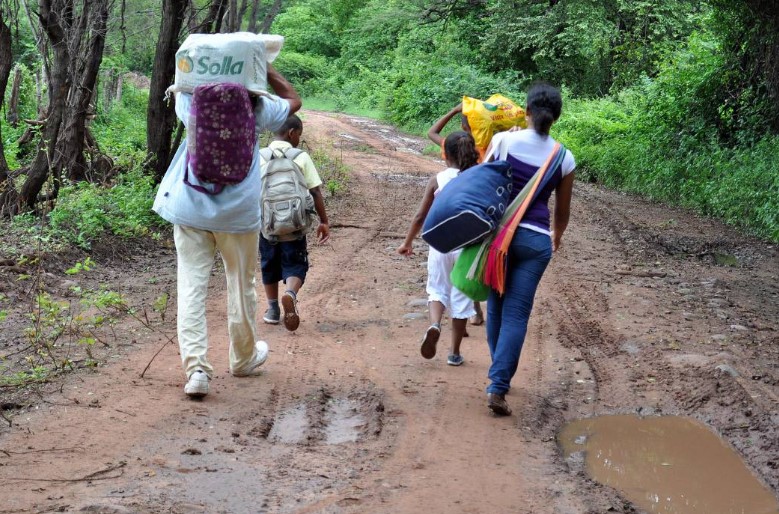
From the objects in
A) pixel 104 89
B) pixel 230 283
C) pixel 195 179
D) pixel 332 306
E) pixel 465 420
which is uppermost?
pixel 195 179

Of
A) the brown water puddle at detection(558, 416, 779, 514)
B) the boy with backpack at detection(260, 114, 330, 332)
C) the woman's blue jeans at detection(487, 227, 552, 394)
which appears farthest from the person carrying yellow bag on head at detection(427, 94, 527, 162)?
the brown water puddle at detection(558, 416, 779, 514)

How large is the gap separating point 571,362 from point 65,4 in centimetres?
767

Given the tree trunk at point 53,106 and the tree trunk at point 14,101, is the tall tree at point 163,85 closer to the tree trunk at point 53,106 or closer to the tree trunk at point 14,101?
the tree trunk at point 53,106

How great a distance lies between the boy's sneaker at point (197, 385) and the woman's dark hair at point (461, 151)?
2138 mm

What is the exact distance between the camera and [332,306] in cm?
805

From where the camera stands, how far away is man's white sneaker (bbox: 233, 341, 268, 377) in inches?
227

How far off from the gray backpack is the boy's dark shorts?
0.32 meters

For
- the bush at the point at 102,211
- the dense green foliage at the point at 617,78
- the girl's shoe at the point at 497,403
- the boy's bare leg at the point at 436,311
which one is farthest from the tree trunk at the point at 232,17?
the girl's shoe at the point at 497,403

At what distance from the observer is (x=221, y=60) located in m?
5.01

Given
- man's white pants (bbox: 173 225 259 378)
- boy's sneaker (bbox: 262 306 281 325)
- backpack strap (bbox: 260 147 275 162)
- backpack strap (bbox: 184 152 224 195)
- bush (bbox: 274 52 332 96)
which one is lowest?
bush (bbox: 274 52 332 96)

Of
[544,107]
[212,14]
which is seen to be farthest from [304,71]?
[544,107]

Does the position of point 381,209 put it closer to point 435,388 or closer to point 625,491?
point 435,388

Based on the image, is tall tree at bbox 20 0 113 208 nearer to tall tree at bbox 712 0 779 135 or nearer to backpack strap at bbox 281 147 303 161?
backpack strap at bbox 281 147 303 161

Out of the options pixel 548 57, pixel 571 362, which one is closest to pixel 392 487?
pixel 571 362
